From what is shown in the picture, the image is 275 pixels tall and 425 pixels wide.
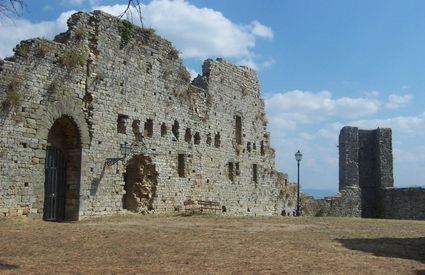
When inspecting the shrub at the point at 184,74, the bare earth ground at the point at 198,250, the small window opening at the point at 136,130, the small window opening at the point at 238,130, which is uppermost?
the shrub at the point at 184,74

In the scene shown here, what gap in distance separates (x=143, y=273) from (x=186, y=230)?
274 inches

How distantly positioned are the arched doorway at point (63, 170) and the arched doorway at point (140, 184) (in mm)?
3110

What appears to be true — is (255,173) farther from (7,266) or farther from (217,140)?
(7,266)

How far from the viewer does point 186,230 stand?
14914 mm

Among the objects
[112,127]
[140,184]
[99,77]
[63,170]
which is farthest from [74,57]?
[140,184]

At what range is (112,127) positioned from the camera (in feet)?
64.2

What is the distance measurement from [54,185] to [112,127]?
9.97 feet

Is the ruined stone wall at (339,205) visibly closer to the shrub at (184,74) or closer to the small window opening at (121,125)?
the shrub at (184,74)

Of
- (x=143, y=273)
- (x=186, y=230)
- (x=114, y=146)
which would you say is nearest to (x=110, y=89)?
(x=114, y=146)

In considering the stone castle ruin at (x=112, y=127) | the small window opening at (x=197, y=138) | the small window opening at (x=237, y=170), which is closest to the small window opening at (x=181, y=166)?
the stone castle ruin at (x=112, y=127)

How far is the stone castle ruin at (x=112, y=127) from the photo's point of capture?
16.4 meters

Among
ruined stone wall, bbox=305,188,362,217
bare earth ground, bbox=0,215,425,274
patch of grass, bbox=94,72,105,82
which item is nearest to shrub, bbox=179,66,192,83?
patch of grass, bbox=94,72,105,82

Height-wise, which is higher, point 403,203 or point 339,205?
point 403,203

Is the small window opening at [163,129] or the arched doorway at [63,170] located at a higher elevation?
the small window opening at [163,129]
